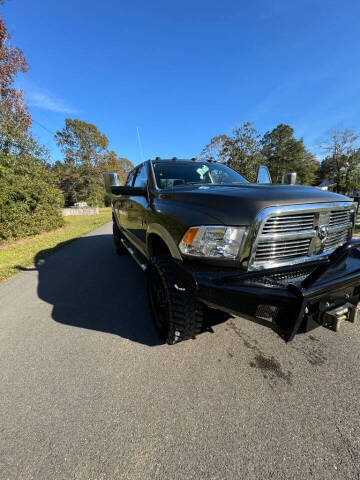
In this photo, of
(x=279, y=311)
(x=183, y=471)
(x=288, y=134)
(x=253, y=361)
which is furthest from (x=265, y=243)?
(x=288, y=134)

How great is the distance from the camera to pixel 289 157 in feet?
135

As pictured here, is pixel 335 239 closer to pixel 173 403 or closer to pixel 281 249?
pixel 281 249

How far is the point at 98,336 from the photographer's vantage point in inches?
96.6

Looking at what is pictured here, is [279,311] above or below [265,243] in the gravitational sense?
below

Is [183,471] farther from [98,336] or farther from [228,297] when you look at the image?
[98,336]

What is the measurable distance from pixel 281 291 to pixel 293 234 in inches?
19.9

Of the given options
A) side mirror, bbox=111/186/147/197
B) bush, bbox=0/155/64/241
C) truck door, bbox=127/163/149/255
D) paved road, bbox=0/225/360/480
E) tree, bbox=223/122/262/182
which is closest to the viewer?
paved road, bbox=0/225/360/480

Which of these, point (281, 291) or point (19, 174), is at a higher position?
point (19, 174)

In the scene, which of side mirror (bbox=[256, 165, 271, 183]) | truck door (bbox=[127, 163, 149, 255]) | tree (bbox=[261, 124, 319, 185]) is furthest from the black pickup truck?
tree (bbox=[261, 124, 319, 185])

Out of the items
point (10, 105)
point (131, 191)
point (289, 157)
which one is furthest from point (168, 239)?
point (289, 157)

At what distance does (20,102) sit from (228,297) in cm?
1756

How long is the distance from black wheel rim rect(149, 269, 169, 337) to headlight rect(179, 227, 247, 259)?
67cm

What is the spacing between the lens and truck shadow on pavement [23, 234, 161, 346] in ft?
8.65

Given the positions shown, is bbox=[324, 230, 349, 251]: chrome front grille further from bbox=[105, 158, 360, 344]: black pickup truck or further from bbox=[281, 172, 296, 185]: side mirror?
bbox=[281, 172, 296, 185]: side mirror
